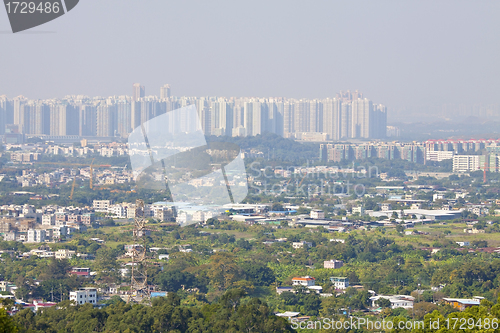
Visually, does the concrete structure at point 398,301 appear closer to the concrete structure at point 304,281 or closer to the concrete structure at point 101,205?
the concrete structure at point 304,281

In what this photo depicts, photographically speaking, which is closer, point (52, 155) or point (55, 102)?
point (52, 155)

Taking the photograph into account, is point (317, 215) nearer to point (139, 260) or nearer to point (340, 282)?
point (340, 282)

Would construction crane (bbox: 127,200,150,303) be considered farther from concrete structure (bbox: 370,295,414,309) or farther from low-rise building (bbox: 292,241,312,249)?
low-rise building (bbox: 292,241,312,249)

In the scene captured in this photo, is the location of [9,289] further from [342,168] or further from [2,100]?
[2,100]

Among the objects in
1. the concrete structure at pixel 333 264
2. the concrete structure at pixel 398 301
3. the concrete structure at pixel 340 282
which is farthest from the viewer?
the concrete structure at pixel 333 264

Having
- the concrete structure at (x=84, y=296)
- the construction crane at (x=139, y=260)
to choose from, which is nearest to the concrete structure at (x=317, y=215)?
the concrete structure at (x=84, y=296)

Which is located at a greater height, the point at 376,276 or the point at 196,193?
the point at 196,193

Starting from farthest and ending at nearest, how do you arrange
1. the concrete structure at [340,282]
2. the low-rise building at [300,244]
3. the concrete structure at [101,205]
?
the concrete structure at [101,205] < the low-rise building at [300,244] < the concrete structure at [340,282]

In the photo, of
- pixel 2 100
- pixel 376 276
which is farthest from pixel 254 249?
pixel 2 100

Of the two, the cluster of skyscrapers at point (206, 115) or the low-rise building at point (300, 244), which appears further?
the cluster of skyscrapers at point (206, 115)

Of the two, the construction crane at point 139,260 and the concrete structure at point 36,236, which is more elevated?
the construction crane at point 139,260
